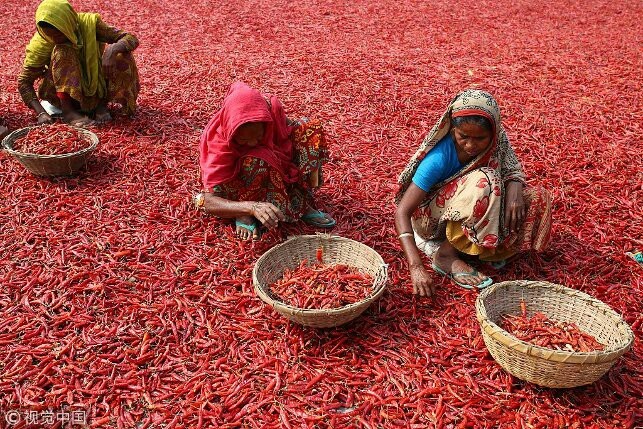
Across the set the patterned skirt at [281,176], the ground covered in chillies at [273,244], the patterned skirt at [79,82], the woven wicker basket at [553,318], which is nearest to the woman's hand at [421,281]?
the ground covered in chillies at [273,244]

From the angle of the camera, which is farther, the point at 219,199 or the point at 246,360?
the point at 219,199

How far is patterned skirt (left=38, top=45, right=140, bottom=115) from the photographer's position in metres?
5.55

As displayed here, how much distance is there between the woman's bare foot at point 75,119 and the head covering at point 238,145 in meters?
2.48

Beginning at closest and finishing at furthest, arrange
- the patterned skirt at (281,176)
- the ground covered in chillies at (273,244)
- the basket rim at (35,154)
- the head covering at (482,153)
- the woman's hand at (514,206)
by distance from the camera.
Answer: the ground covered in chillies at (273,244), the head covering at (482,153), the woman's hand at (514,206), the patterned skirt at (281,176), the basket rim at (35,154)

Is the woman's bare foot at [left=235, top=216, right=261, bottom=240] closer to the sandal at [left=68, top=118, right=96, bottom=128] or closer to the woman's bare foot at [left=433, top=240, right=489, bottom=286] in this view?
the woman's bare foot at [left=433, top=240, right=489, bottom=286]

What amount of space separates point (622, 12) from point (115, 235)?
11.7 meters

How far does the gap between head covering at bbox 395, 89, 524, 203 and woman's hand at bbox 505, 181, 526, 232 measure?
0.25ft

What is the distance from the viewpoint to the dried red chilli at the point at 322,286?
3.23 m

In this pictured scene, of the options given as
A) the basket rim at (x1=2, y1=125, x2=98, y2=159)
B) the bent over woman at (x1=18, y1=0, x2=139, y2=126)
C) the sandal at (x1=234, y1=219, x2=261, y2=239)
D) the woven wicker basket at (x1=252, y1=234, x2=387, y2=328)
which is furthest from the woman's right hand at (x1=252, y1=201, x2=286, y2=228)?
the bent over woman at (x1=18, y1=0, x2=139, y2=126)

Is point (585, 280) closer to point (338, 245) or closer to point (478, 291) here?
point (478, 291)

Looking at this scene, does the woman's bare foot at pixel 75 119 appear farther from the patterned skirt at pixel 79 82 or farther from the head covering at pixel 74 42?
the head covering at pixel 74 42

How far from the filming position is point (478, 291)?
359cm

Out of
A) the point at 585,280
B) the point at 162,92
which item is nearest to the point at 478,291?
the point at 585,280

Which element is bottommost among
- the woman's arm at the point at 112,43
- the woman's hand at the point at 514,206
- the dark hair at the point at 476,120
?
the woman's hand at the point at 514,206
